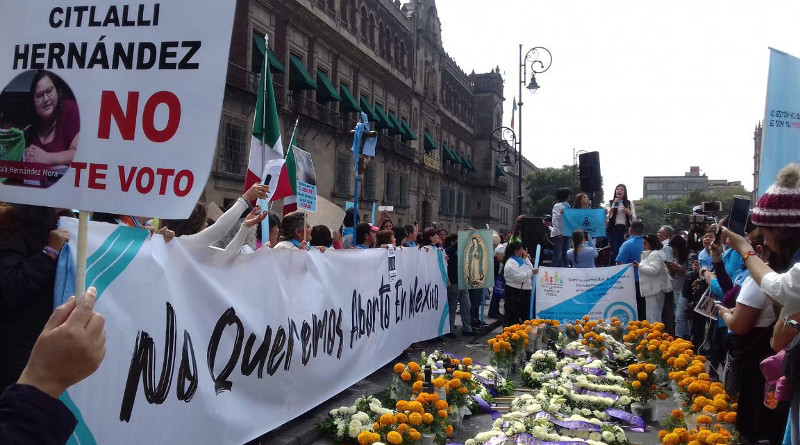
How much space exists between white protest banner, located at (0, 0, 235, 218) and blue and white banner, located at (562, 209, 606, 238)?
33.4 feet

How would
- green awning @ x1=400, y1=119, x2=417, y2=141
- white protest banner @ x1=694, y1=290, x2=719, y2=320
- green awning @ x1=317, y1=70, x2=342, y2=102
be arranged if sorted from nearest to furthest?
white protest banner @ x1=694, y1=290, x2=719, y2=320 < green awning @ x1=317, y1=70, x2=342, y2=102 < green awning @ x1=400, y1=119, x2=417, y2=141

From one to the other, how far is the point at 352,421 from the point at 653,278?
593 centimetres

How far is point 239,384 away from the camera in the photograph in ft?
13.9

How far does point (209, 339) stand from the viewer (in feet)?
13.0

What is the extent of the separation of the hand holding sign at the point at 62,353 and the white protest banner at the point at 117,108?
65 cm

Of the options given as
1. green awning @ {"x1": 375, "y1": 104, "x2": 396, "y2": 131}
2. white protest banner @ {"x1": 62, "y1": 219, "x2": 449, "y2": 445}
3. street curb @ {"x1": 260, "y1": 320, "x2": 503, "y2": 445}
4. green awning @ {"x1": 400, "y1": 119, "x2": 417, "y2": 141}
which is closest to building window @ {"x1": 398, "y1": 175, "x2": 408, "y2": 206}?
green awning @ {"x1": 400, "y1": 119, "x2": 417, "y2": 141}

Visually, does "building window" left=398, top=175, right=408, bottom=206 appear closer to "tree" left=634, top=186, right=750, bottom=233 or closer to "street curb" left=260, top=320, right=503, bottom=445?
"street curb" left=260, top=320, right=503, bottom=445

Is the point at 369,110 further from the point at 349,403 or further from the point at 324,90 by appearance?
the point at 349,403

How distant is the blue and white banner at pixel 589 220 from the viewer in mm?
11484

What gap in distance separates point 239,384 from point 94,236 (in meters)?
1.55

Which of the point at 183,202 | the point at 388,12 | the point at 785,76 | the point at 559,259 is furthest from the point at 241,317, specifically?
the point at 388,12

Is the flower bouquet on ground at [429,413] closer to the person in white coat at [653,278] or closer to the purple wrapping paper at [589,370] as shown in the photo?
the purple wrapping paper at [589,370]

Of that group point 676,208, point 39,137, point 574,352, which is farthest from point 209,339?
point 676,208

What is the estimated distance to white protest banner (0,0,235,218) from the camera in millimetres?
1970
